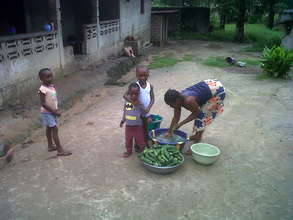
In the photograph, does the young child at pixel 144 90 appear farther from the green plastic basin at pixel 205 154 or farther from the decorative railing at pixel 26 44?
the decorative railing at pixel 26 44

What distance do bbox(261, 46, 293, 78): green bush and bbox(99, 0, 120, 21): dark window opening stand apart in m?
6.60

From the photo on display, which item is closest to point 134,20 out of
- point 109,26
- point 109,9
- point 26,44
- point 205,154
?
point 109,9

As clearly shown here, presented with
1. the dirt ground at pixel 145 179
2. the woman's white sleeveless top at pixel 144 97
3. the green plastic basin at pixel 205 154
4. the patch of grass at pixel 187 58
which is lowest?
the dirt ground at pixel 145 179

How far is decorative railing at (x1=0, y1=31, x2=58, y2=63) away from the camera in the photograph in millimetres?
6273

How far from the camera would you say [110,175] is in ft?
13.5

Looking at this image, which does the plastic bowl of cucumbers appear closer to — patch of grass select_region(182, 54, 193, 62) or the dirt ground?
the dirt ground

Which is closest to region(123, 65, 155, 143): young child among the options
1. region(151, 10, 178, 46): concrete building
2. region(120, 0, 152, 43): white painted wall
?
region(120, 0, 152, 43): white painted wall

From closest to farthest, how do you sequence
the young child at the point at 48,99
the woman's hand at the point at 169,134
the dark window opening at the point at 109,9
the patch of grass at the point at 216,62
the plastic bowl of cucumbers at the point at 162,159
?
the plastic bowl of cucumbers at the point at 162,159, the young child at the point at 48,99, the woman's hand at the point at 169,134, the patch of grass at the point at 216,62, the dark window opening at the point at 109,9

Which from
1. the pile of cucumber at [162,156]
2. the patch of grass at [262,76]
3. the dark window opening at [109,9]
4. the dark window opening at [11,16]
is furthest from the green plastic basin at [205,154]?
the dark window opening at [109,9]

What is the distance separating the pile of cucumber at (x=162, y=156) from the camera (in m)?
4.01

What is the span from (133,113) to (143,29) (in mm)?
13852

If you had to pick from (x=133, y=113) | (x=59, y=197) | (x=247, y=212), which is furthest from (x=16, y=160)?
(x=247, y=212)

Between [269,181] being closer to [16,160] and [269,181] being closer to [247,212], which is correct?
[247,212]

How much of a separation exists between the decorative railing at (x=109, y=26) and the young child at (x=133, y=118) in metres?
7.64
